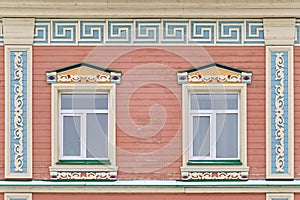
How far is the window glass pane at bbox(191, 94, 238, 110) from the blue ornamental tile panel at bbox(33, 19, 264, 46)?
0.63 meters

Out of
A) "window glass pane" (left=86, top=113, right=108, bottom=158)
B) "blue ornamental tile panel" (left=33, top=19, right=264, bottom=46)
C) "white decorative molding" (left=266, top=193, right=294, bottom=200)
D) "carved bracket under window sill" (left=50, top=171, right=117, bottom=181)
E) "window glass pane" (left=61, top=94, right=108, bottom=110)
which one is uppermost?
"blue ornamental tile panel" (left=33, top=19, right=264, bottom=46)

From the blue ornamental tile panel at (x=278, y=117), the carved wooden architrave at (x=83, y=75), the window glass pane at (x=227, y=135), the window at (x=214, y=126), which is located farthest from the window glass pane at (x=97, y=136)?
the blue ornamental tile panel at (x=278, y=117)

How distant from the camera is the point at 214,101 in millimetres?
8977

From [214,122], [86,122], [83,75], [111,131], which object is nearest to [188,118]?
[214,122]

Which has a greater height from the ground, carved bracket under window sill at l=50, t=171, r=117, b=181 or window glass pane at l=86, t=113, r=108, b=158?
window glass pane at l=86, t=113, r=108, b=158

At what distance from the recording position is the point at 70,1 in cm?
883

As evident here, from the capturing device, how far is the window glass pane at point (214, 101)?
29.4ft

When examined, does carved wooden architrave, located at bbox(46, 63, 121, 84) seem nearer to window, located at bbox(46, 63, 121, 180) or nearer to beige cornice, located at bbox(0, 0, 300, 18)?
window, located at bbox(46, 63, 121, 180)

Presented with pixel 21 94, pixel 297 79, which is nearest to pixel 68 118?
pixel 21 94

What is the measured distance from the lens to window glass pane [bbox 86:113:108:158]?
→ 29.5ft

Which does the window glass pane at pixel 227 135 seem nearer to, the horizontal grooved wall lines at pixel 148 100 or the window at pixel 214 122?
the window at pixel 214 122

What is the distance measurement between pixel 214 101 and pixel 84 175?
5.87ft

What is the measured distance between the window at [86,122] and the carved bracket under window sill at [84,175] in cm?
19

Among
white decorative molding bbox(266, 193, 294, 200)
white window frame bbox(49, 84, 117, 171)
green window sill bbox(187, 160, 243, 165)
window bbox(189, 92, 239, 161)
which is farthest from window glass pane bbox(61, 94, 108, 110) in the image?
white decorative molding bbox(266, 193, 294, 200)
